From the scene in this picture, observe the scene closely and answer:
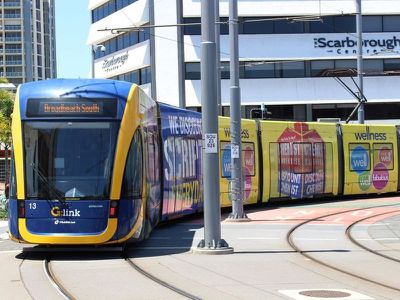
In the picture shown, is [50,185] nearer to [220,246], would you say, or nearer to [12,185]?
[12,185]

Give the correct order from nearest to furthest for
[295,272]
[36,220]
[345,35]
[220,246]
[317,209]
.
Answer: [295,272], [36,220], [220,246], [317,209], [345,35]

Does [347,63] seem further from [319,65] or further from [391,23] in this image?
[391,23]

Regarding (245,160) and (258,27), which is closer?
(245,160)

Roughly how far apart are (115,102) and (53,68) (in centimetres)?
17096

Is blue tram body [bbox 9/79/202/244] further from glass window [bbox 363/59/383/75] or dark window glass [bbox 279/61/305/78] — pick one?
glass window [bbox 363/59/383/75]

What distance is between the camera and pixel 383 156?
29.6 m

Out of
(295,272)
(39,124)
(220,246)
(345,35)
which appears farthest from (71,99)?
(345,35)

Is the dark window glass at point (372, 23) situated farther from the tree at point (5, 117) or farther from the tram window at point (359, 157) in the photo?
the tree at point (5, 117)

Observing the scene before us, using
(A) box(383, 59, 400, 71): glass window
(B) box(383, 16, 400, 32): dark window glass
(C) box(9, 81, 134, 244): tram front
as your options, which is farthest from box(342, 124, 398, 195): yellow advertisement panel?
(B) box(383, 16, 400, 32): dark window glass

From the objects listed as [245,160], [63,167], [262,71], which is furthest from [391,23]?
[63,167]

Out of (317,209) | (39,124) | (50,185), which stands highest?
(39,124)

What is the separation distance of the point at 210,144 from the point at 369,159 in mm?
17321

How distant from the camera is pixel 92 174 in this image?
40.2 feet

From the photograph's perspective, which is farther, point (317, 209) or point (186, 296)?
point (317, 209)
